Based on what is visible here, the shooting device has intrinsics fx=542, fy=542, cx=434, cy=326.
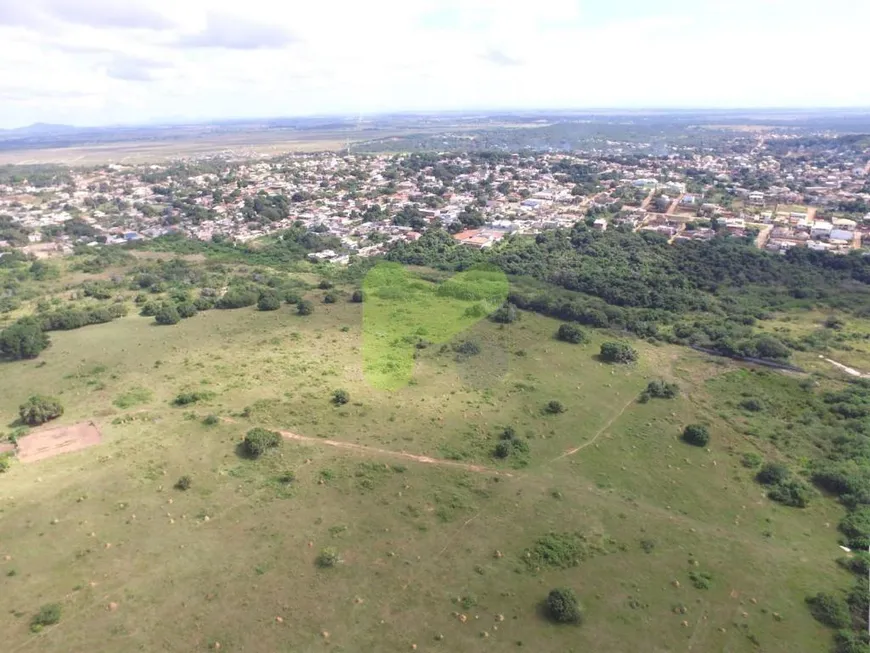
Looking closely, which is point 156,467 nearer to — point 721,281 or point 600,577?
point 600,577

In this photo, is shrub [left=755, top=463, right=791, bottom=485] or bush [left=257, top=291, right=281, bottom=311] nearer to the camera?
shrub [left=755, top=463, right=791, bottom=485]

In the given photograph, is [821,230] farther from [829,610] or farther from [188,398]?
[188,398]

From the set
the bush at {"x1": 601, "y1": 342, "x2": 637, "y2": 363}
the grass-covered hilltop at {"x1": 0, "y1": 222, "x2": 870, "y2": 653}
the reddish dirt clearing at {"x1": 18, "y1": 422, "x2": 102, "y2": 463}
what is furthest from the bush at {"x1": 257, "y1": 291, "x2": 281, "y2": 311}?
the bush at {"x1": 601, "y1": 342, "x2": 637, "y2": 363}

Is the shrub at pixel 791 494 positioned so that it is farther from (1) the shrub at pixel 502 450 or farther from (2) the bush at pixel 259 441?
(2) the bush at pixel 259 441

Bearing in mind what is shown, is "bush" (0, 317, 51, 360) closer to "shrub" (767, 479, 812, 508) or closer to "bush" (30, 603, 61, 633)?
"bush" (30, 603, 61, 633)

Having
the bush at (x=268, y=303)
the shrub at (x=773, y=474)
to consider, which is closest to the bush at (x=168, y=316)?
the bush at (x=268, y=303)

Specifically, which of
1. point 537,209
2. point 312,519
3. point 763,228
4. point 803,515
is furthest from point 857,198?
point 312,519

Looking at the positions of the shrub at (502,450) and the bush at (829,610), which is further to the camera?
the shrub at (502,450)
